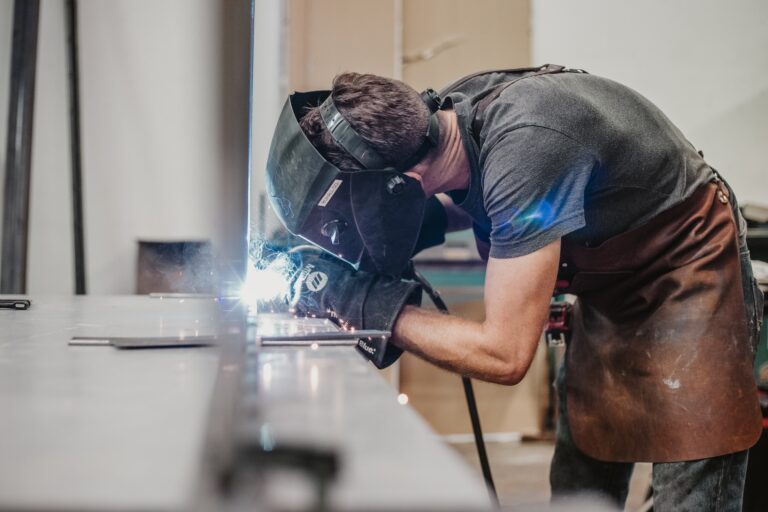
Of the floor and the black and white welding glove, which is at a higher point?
the black and white welding glove

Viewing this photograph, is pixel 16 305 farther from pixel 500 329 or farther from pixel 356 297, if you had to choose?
pixel 500 329

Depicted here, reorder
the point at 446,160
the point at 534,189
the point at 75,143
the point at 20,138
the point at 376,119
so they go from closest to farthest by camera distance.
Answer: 1. the point at 534,189
2. the point at 376,119
3. the point at 446,160
4. the point at 20,138
5. the point at 75,143

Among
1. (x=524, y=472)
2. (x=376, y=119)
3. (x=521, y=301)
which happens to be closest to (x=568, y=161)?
(x=521, y=301)

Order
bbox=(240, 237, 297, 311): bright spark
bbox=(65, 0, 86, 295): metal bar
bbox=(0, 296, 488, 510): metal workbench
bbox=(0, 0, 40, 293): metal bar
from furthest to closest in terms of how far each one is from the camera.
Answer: bbox=(65, 0, 86, 295): metal bar
bbox=(0, 0, 40, 293): metal bar
bbox=(240, 237, 297, 311): bright spark
bbox=(0, 296, 488, 510): metal workbench

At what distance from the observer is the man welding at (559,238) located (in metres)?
1.00

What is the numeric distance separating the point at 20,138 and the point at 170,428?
2001 mm

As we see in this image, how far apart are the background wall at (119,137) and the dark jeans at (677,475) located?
141cm

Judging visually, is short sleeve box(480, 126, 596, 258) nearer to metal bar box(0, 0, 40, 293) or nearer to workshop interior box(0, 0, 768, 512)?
workshop interior box(0, 0, 768, 512)

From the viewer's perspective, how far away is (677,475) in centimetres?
117

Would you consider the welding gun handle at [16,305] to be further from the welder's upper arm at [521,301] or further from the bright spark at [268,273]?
the welder's upper arm at [521,301]

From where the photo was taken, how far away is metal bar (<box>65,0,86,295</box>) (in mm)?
2061

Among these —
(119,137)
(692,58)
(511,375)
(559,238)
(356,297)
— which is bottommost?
(511,375)

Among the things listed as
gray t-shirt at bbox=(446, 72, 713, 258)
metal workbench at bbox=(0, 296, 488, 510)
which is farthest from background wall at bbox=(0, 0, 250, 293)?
metal workbench at bbox=(0, 296, 488, 510)

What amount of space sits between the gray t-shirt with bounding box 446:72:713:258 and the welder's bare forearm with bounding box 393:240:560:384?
0.12 ft
